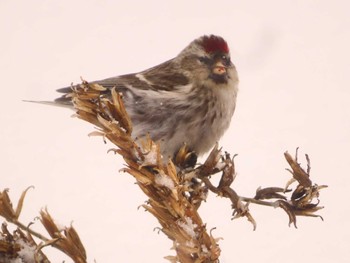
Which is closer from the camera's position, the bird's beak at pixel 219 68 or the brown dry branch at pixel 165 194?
the brown dry branch at pixel 165 194

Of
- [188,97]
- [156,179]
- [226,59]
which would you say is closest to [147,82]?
[188,97]

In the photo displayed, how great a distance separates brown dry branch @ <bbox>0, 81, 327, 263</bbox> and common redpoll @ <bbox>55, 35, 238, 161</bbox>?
2.49 feet

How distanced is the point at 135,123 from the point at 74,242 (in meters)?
1.01

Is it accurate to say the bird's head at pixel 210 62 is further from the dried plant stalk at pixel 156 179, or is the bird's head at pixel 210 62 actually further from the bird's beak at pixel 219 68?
the dried plant stalk at pixel 156 179

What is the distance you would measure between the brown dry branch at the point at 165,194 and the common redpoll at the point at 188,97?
0.76 meters

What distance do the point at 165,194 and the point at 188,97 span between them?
3.66 feet

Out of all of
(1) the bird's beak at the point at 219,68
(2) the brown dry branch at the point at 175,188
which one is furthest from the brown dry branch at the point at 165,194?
(1) the bird's beak at the point at 219,68

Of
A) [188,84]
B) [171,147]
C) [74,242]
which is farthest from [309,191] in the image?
[188,84]

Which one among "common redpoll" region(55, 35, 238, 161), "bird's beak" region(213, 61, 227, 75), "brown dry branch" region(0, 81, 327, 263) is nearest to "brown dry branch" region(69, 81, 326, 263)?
"brown dry branch" region(0, 81, 327, 263)

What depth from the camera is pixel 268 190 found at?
651 millimetres

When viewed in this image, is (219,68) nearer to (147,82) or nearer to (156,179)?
(147,82)

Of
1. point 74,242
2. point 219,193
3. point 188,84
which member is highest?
point 188,84

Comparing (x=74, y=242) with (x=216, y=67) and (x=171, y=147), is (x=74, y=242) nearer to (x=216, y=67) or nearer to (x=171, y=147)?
(x=171, y=147)

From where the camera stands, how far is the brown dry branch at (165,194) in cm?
50
